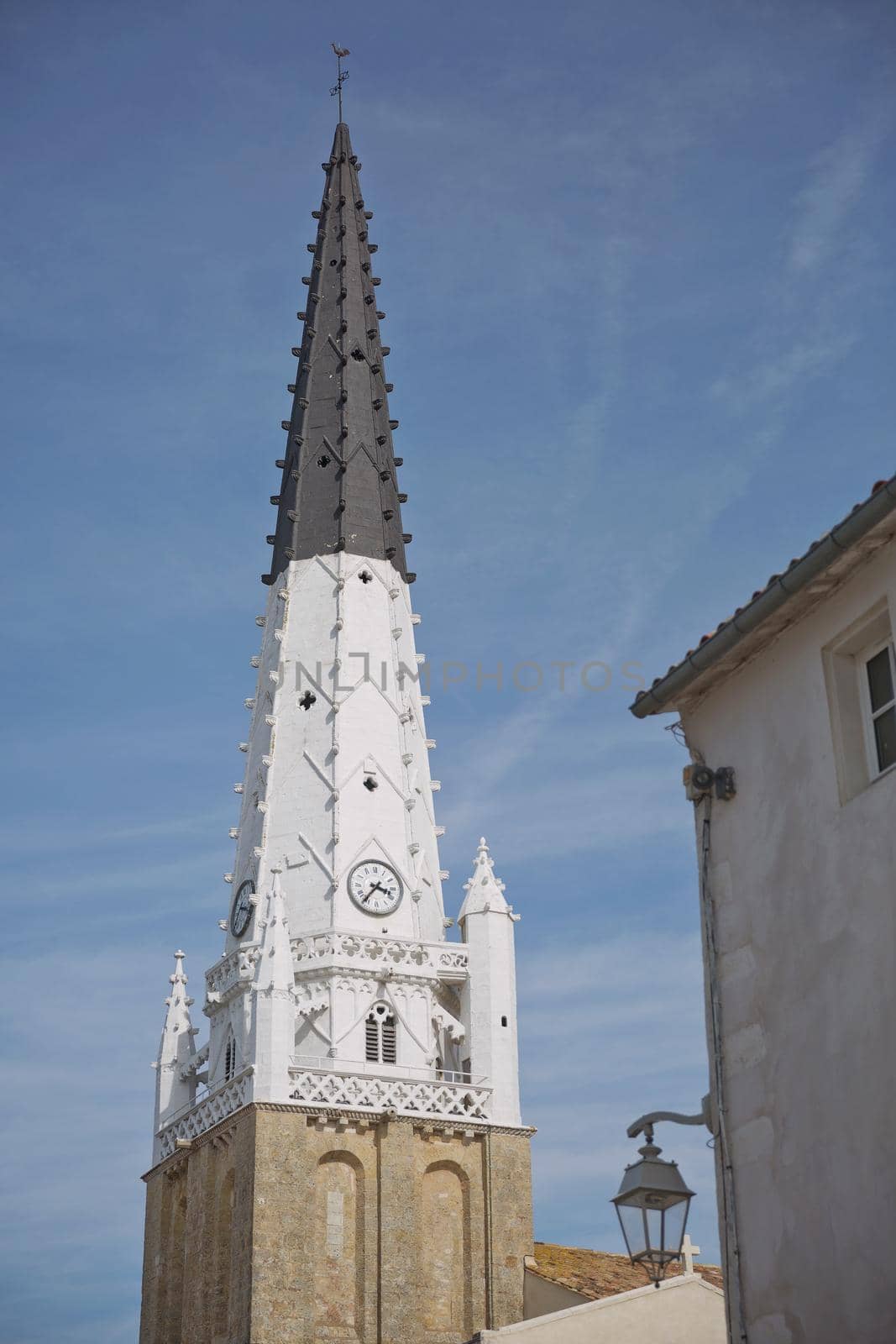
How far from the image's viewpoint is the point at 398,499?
51.7 m

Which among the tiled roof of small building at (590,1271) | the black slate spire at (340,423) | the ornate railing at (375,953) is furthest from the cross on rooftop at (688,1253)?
the black slate spire at (340,423)

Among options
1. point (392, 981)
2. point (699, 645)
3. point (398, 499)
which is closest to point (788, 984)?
point (699, 645)

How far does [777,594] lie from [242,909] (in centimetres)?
3024

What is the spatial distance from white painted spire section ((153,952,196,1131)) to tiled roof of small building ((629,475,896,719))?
29.6 metres

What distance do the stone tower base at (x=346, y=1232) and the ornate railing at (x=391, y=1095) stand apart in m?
0.31

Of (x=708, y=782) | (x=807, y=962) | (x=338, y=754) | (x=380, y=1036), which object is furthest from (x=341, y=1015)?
(x=807, y=962)

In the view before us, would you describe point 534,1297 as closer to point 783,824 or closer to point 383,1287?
point 383,1287

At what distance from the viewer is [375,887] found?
45.2 meters

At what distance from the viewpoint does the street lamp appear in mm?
15727

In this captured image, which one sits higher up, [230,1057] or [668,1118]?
[230,1057]

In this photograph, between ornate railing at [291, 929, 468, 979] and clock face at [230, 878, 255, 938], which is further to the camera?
clock face at [230, 878, 255, 938]

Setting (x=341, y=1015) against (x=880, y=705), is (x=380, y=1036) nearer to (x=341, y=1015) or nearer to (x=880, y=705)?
(x=341, y=1015)

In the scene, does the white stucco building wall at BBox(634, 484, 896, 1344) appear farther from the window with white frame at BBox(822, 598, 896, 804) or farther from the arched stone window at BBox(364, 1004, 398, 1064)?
the arched stone window at BBox(364, 1004, 398, 1064)

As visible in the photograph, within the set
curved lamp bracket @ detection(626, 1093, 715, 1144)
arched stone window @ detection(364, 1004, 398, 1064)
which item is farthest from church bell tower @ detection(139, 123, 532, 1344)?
curved lamp bracket @ detection(626, 1093, 715, 1144)
